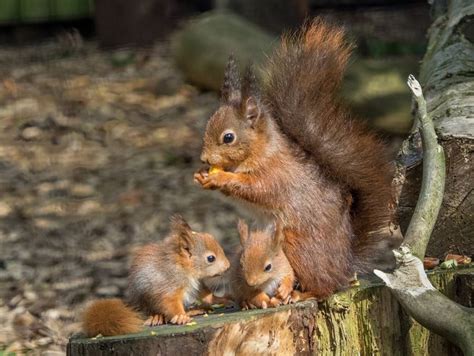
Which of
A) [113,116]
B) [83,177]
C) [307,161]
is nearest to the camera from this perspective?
[307,161]

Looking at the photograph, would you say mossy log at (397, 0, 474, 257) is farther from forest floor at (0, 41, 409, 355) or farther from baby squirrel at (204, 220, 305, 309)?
forest floor at (0, 41, 409, 355)

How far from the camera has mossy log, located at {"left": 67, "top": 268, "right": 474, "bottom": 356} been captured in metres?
2.93

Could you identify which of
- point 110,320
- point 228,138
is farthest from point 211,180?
point 110,320

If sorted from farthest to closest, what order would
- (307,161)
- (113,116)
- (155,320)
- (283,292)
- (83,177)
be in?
(113,116)
(83,177)
(307,161)
(283,292)
(155,320)

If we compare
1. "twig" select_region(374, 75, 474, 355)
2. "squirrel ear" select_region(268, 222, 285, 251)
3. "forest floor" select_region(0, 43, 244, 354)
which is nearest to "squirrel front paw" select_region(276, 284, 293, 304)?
"squirrel ear" select_region(268, 222, 285, 251)

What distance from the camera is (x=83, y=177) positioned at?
6602 mm

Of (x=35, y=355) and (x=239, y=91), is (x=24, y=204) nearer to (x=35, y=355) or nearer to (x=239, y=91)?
(x=35, y=355)

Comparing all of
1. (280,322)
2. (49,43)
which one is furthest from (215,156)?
(49,43)

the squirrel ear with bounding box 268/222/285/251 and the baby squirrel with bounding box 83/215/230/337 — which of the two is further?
the squirrel ear with bounding box 268/222/285/251

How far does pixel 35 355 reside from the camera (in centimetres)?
453

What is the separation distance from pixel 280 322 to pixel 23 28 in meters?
6.71

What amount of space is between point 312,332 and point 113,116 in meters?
4.50

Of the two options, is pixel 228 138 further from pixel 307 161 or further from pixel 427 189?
pixel 427 189

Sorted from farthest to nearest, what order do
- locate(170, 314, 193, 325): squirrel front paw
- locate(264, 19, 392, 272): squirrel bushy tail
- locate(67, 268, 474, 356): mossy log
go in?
locate(264, 19, 392, 272): squirrel bushy tail → locate(170, 314, 193, 325): squirrel front paw → locate(67, 268, 474, 356): mossy log
